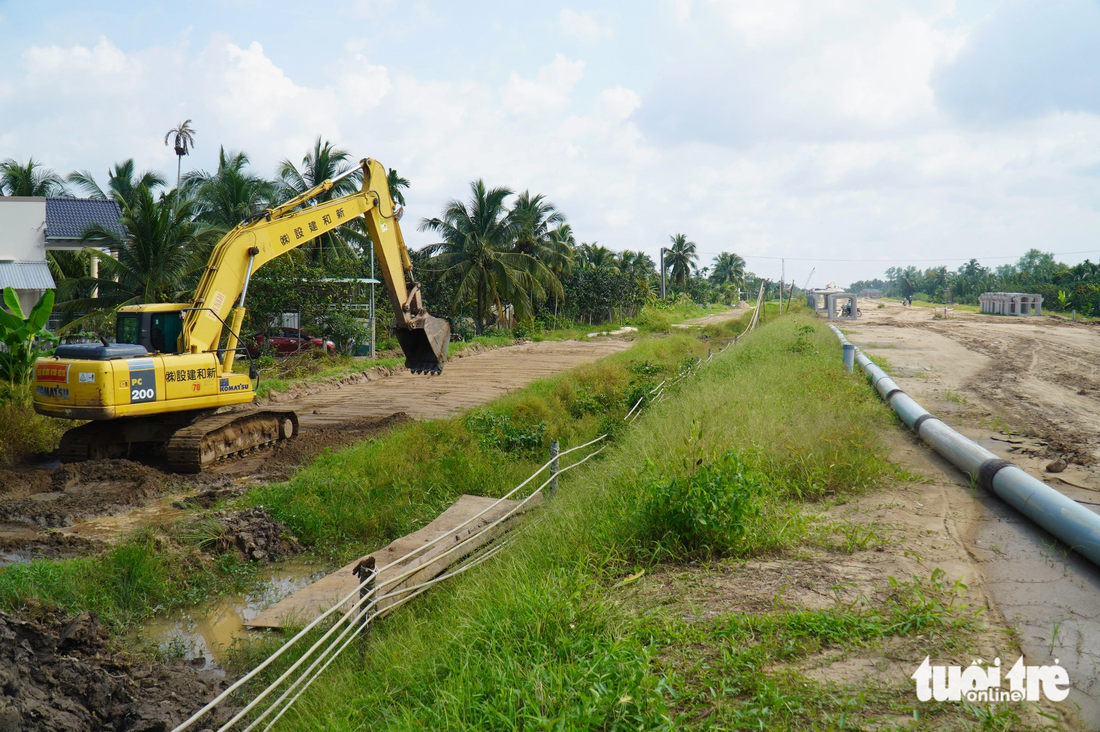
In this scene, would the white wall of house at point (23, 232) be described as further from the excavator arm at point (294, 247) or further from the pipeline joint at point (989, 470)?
the pipeline joint at point (989, 470)

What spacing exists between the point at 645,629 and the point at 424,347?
1053 cm

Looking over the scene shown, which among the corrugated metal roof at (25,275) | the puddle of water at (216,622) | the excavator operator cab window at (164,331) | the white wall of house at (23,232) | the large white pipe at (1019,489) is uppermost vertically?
the white wall of house at (23,232)

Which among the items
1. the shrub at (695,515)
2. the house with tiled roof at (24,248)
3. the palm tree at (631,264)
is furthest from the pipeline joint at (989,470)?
the palm tree at (631,264)

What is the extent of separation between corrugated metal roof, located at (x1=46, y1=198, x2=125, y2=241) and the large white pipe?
97.7 feet

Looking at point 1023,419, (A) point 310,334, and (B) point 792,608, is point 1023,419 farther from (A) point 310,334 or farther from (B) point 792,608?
(A) point 310,334

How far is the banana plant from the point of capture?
45.7ft

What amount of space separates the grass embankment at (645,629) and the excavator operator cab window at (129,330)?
24.9 ft

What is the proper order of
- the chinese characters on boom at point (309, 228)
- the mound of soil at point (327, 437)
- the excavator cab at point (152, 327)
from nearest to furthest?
the excavator cab at point (152, 327), the mound of soil at point (327, 437), the chinese characters on boom at point (309, 228)

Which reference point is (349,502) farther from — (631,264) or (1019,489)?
(631,264)

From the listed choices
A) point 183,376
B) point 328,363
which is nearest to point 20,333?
point 183,376

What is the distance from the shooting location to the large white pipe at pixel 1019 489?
5391mm

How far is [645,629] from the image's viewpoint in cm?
399

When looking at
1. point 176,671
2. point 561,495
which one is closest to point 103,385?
point 176,671

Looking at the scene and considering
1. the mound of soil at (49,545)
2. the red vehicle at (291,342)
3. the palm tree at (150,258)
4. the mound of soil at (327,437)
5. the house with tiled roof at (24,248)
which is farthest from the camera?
the red vehicle at (291,342)
